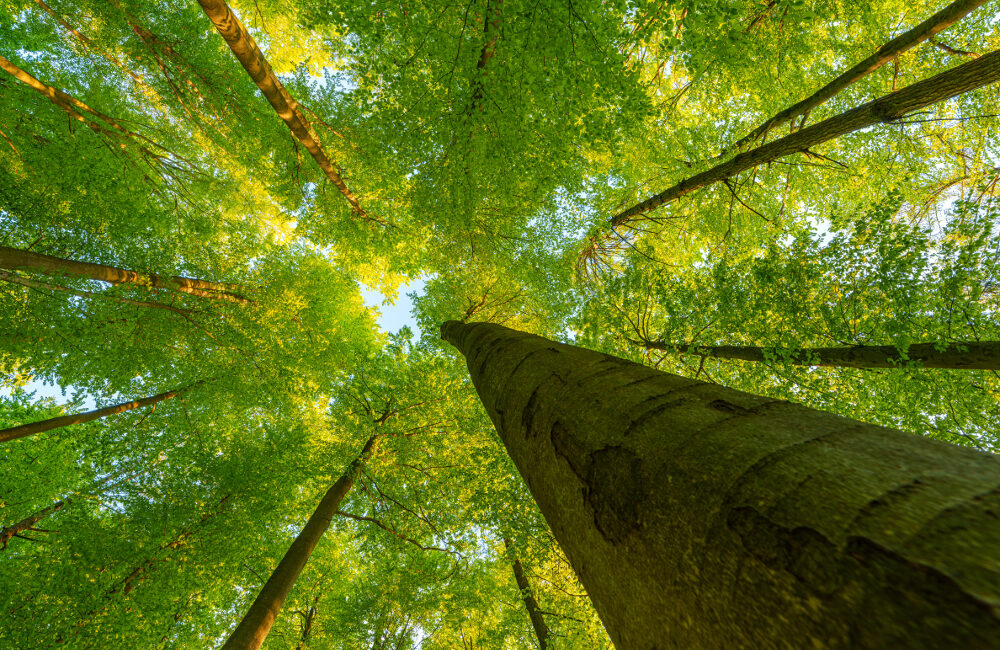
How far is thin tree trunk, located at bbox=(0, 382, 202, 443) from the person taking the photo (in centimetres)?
634

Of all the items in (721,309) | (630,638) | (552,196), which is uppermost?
(552,196)

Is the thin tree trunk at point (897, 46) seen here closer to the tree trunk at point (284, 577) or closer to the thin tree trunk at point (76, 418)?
the tree trunk at point (284, 577)

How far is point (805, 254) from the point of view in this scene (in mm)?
4324

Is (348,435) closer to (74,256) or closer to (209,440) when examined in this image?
(209,440)

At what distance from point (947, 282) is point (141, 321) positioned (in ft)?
42.3

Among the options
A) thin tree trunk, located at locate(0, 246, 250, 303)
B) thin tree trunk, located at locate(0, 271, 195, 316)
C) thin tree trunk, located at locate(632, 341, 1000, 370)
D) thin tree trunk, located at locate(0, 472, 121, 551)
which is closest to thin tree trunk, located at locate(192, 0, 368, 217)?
thin tree trunk, located at locate(0, 246, 250, 303)

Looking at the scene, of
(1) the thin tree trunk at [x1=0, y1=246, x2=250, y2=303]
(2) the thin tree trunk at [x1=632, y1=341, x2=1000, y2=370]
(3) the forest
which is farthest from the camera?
(1) the thin tree trunk at [x1=0, y1=246, x2=250, y2=303]

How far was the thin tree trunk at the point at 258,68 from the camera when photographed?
383 cm

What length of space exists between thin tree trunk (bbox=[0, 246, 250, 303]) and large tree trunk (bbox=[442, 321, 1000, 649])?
7.68 m

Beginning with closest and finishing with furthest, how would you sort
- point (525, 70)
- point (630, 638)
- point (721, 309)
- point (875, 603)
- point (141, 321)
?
point (875, 603), point (630, 638), point (525, 70), point (721, 309), point (141, 321)

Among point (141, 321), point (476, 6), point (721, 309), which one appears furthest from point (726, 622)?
point (141, 321)

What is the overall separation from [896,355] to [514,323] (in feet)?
23.3

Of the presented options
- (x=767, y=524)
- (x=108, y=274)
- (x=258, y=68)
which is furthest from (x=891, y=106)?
(x=108, y=274)

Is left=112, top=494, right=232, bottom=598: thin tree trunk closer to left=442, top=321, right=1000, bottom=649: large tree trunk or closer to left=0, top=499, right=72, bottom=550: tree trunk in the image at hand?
left=0, top=499, right=72, bottom=550: tree trunk
